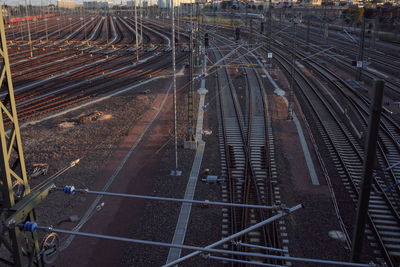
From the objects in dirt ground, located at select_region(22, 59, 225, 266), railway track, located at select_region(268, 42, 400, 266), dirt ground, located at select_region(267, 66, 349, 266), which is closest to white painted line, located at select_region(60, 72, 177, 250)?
dirt ground, located at select_region(22, 59, 225, 266)

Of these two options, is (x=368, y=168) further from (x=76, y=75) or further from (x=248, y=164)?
(x=76, y=75)

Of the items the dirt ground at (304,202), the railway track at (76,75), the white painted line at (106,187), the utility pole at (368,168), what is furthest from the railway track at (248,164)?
the railway track at (76,75)

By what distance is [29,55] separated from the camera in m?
44.3

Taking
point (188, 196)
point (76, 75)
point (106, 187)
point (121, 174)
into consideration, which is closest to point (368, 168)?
point (188, 196)

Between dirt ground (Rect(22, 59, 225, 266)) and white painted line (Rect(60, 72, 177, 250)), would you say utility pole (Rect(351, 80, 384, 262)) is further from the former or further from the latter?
white painted line (Rect(60, 72, 177, 250))

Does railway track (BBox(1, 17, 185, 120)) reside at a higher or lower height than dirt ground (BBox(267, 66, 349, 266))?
higher

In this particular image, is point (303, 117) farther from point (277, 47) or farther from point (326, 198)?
point (277, 47)

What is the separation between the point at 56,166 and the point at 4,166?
32.3ft

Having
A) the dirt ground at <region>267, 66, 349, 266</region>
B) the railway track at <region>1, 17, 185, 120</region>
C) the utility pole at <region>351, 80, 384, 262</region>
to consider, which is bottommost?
the dirt ground at <region>267, 66, 349, 266</region>

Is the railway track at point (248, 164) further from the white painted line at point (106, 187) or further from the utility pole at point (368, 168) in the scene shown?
the white painted line at point (106, 187)

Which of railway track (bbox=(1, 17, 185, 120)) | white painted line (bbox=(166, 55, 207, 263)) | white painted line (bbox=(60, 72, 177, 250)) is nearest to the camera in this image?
white painted line (bbox=(166, 55, 207, 263))

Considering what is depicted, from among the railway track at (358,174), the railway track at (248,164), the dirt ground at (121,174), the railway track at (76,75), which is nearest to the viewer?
the dirt ground at (121,174)

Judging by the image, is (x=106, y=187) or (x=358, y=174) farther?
(x=358, y=174)

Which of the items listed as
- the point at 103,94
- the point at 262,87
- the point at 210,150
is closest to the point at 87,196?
the point at 210,150
